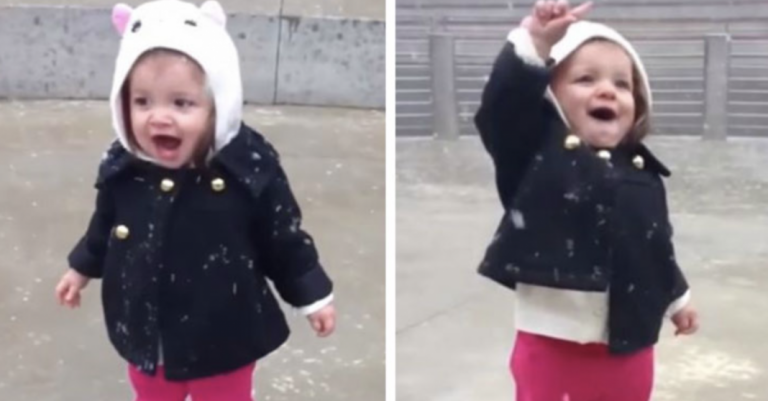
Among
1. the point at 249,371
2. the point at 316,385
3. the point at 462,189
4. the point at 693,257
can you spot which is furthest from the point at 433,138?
the point at 249,371

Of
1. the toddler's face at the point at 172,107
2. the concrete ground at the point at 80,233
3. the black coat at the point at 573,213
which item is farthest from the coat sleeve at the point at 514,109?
the concrete ground at the point at 80,233

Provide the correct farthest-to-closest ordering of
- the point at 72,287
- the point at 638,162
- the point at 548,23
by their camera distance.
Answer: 1. the point at 72,287
2. the point at 638,162
3. the point at 548,23

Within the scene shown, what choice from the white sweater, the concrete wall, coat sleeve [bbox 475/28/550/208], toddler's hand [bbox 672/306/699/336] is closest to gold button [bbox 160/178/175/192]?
coat sleeve [bbox 475/28/550/208]

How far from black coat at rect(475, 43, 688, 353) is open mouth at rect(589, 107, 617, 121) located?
0.06m

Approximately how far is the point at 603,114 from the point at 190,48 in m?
0.74

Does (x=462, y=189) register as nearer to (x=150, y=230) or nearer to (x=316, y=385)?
(x=316, y=385)

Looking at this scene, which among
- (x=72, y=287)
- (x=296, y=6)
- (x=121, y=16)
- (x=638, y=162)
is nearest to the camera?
A: (x=638, y=162)

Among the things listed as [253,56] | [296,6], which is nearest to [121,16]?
[253,56]

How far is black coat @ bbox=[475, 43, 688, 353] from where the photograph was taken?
250 centimetres

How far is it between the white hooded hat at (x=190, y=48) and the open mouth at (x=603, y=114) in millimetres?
641

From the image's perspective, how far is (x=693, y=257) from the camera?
543 centimetres

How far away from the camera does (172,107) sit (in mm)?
2531

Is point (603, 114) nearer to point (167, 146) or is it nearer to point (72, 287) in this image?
point (167, 146)

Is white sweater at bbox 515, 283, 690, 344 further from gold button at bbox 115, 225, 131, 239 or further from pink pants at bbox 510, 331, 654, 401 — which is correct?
gold button at bbox 115, 225, 131, 239
